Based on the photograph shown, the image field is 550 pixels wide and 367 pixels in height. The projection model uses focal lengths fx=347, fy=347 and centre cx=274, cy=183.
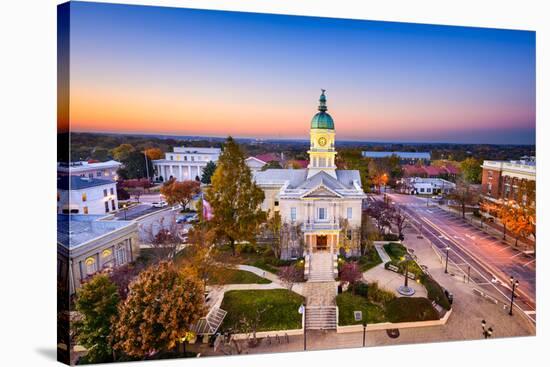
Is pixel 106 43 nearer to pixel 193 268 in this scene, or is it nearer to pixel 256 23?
pixel 256 23

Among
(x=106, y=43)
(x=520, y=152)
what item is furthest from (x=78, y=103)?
(x=520, y=152)

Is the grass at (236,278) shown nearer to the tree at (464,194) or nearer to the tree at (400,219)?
the tree at (400,219)

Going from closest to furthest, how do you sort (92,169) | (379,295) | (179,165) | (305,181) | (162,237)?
(92,169) → (179,165) → (162,237) → (379,295) → (305,181)

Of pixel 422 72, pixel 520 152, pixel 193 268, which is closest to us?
pixel 193 268

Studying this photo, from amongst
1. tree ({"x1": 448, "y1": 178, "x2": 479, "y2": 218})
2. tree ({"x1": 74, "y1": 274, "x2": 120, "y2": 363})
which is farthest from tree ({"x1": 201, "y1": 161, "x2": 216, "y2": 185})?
tree ({"x1": 448, "y1": 178, "x2": 479, "y2": 218})

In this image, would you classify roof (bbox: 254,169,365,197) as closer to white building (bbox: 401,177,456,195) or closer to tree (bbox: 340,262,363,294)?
white building (bbox: 401,177,456,195)

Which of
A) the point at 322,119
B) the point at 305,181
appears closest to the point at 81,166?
the point at 322,119

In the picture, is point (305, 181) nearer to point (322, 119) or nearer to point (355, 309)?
point (322, 119)

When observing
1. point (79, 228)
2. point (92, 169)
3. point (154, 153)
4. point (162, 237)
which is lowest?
point (162, 237)
